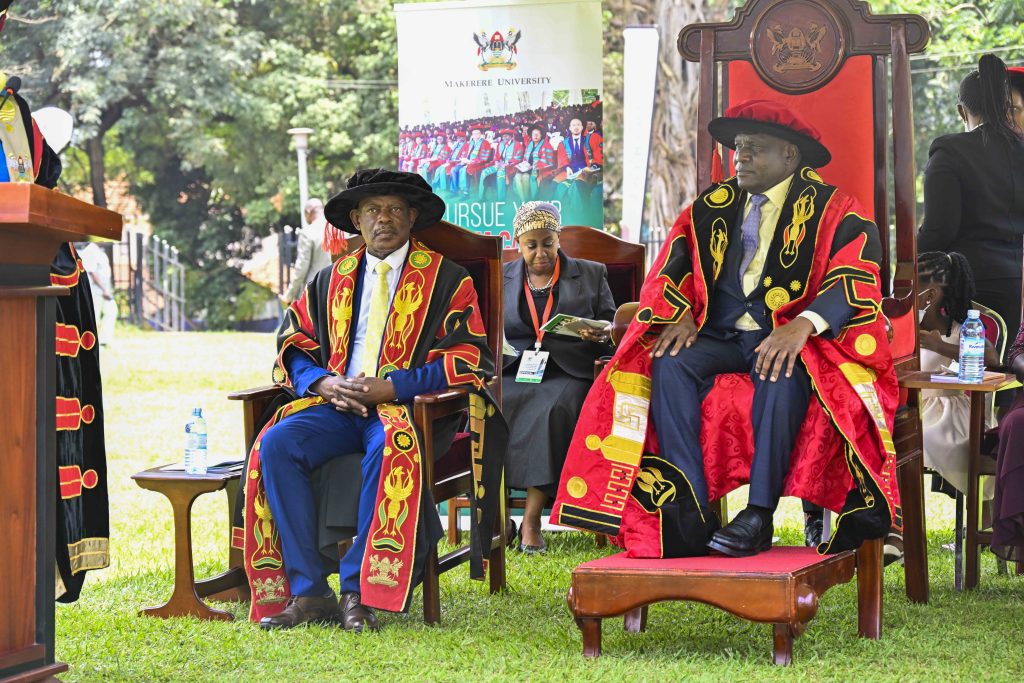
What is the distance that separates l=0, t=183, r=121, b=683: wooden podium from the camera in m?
3.02

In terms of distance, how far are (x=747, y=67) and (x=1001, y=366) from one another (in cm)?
154

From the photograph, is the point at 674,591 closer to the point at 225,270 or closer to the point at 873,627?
the point at 873,627

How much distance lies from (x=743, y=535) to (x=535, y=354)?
2.15m

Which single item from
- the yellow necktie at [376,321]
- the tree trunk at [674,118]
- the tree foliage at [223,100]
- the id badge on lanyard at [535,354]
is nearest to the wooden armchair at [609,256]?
the id badge on lanyard at [535,354]

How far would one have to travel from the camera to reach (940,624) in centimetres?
461

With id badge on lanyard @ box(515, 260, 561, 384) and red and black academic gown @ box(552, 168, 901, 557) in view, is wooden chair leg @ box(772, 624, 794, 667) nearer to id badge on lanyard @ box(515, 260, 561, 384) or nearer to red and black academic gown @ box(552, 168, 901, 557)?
red and black academic gown @ box(552, 168, 901, 557)

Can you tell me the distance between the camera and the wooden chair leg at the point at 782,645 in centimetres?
403

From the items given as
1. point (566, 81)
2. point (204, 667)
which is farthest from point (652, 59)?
point (204, 667)

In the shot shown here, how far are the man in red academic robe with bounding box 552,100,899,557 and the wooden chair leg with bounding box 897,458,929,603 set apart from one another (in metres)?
0.57

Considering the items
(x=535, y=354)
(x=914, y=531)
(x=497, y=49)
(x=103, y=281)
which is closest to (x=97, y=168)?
(x=103, y=281)

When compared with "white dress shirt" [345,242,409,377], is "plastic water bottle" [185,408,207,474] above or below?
below

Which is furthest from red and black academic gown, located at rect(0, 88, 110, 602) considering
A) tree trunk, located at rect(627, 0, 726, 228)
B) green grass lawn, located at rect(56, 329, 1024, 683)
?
tree trunk, located at rect(627, 0, 726, 228)

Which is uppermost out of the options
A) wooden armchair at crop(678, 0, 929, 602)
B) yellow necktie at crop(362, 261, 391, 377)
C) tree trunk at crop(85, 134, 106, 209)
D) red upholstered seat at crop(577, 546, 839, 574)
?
tree trunk at crop(85, 134, 106, 209)

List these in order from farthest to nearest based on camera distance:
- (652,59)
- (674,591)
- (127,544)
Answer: (652,59) < (127,544) < (674,591)
